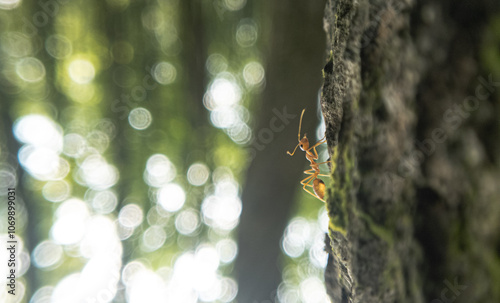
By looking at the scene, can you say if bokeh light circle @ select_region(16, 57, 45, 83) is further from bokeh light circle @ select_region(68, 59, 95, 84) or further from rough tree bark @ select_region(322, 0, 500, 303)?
rough tree bark @ select_region(322, 0, 500, 303)

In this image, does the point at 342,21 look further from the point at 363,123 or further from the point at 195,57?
the point at 195,57

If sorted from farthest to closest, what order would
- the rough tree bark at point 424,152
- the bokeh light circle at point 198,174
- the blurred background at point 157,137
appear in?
the bokeh light circle at point 198,174 → the blurred background at point 157,137 → the rough tree bark at point 424,152

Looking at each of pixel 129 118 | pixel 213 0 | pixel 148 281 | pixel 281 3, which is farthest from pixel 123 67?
pixel 148 281

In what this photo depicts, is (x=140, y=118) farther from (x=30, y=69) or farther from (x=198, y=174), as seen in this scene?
(x=30, y=69)

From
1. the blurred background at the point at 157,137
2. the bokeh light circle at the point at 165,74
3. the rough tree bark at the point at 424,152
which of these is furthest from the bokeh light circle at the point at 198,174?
the rough tree bark at the point at 424,152

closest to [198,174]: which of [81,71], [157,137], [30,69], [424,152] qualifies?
[157,137]

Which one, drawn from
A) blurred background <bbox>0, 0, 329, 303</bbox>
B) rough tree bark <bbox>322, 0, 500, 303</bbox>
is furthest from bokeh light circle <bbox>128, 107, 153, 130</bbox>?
rough tree bark <bbox>322, 0, 500, 303</bbox>

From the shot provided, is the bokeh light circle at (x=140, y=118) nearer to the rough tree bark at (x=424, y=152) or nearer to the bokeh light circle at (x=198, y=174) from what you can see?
the bokeh light circle at (x=198, y=174)
